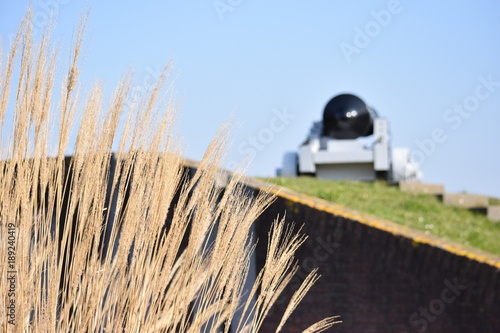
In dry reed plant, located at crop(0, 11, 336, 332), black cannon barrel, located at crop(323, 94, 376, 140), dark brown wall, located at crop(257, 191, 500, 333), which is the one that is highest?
black cannon barrel, located at crop(323, 94, 376, 140)

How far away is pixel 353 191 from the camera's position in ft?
37.8

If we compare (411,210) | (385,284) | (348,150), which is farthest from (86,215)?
(348,150)

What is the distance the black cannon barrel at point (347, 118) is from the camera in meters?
14.5

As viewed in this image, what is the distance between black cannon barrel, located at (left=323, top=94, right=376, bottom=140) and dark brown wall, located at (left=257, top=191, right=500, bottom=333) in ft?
26.2

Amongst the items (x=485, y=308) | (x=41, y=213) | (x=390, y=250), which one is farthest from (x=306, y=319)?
(x=41, y=213)

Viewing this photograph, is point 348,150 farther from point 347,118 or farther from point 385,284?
point 385,284

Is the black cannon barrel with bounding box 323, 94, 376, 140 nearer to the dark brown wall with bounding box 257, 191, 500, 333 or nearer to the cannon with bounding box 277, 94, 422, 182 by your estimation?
the cannon with bounding box 277, 94, 422, 182

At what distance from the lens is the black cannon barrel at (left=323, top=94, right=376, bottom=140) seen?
14.5 m

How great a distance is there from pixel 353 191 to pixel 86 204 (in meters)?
9.48

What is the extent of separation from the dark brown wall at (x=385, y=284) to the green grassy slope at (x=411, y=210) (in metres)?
2.54

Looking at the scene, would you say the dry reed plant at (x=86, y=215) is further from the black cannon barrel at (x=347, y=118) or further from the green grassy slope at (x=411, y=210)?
A: the black cannon barrel at (x=347, y=118)

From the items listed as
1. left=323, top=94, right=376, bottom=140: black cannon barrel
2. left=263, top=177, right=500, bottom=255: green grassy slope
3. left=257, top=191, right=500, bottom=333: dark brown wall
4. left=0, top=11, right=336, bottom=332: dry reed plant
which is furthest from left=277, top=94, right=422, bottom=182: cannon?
left=0, top=11, right=336, bottom=332: dry reed plant

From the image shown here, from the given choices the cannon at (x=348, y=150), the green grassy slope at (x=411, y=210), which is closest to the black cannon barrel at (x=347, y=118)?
the cannon at (x=348, y=150)

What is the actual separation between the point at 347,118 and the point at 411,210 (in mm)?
4221
